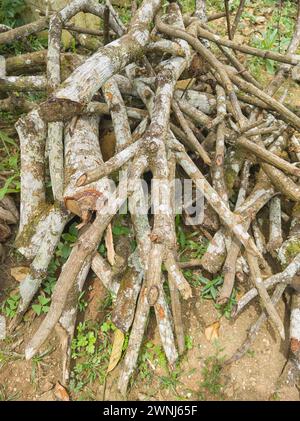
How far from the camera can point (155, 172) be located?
8.50 feet

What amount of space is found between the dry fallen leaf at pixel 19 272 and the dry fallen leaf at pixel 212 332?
1398mm

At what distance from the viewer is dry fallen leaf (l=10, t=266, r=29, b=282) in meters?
3.06

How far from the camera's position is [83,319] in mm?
2904

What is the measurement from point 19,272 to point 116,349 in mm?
973

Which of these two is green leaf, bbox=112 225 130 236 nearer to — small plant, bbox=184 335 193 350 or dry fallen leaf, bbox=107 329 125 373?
dry fallen leaf, bbox=107 329 125 373

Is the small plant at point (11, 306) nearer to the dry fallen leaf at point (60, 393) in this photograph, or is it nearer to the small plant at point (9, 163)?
the dry fallen leaf at point (60, 393)

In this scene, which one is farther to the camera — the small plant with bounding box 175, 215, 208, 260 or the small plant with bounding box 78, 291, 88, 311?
the small plant with bounding box 175, 215, 208, 260

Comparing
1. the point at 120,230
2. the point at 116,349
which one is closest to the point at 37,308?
the point at 116,349

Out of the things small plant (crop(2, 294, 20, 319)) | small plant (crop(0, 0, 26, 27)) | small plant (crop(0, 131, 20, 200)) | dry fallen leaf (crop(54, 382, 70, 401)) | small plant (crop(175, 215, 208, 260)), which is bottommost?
dry fallen leaf (crop(54, 382, 70, 401))

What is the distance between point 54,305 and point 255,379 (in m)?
1.35

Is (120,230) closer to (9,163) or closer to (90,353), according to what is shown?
(90,353)

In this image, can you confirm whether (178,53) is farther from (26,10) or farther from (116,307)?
(26,10)

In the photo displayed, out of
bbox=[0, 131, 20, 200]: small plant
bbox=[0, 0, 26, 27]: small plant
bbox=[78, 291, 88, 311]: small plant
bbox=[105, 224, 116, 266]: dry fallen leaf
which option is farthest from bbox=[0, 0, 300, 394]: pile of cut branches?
bbox=[0, 0, 26, 27]: small plant

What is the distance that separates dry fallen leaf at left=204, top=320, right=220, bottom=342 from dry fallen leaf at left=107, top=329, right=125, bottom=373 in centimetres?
57
